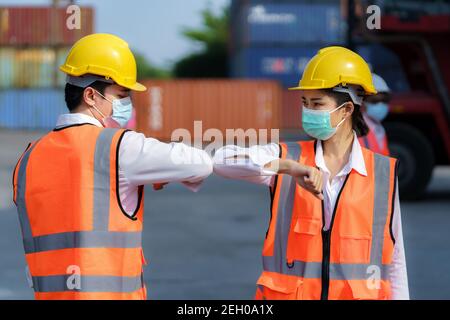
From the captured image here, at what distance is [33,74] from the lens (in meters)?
44.4

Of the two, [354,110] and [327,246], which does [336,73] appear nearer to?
[354,110]

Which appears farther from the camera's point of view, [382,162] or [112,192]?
[382,162]

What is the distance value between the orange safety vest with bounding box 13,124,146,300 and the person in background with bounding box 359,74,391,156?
351cm

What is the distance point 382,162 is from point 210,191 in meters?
13.3

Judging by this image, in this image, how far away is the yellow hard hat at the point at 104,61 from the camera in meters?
3.13

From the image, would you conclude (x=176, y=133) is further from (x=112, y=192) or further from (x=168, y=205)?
(x=168, y=205)

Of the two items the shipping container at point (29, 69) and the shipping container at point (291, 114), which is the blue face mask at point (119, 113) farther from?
the shipping container at point (29, 69)

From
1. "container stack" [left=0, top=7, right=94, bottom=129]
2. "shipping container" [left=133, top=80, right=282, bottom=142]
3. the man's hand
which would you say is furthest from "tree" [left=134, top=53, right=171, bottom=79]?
the man's hand

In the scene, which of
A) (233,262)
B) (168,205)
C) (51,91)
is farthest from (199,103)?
(233,262)

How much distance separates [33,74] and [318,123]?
42.5 meters

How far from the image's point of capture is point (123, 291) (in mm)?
2947

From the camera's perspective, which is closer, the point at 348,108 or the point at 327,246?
the point at 327,246

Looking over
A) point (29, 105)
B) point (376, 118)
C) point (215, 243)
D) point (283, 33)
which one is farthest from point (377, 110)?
point (283, 33)

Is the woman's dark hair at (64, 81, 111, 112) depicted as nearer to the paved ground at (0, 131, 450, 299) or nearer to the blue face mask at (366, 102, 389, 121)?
the paved ground at (0, 131, 450, 299)
